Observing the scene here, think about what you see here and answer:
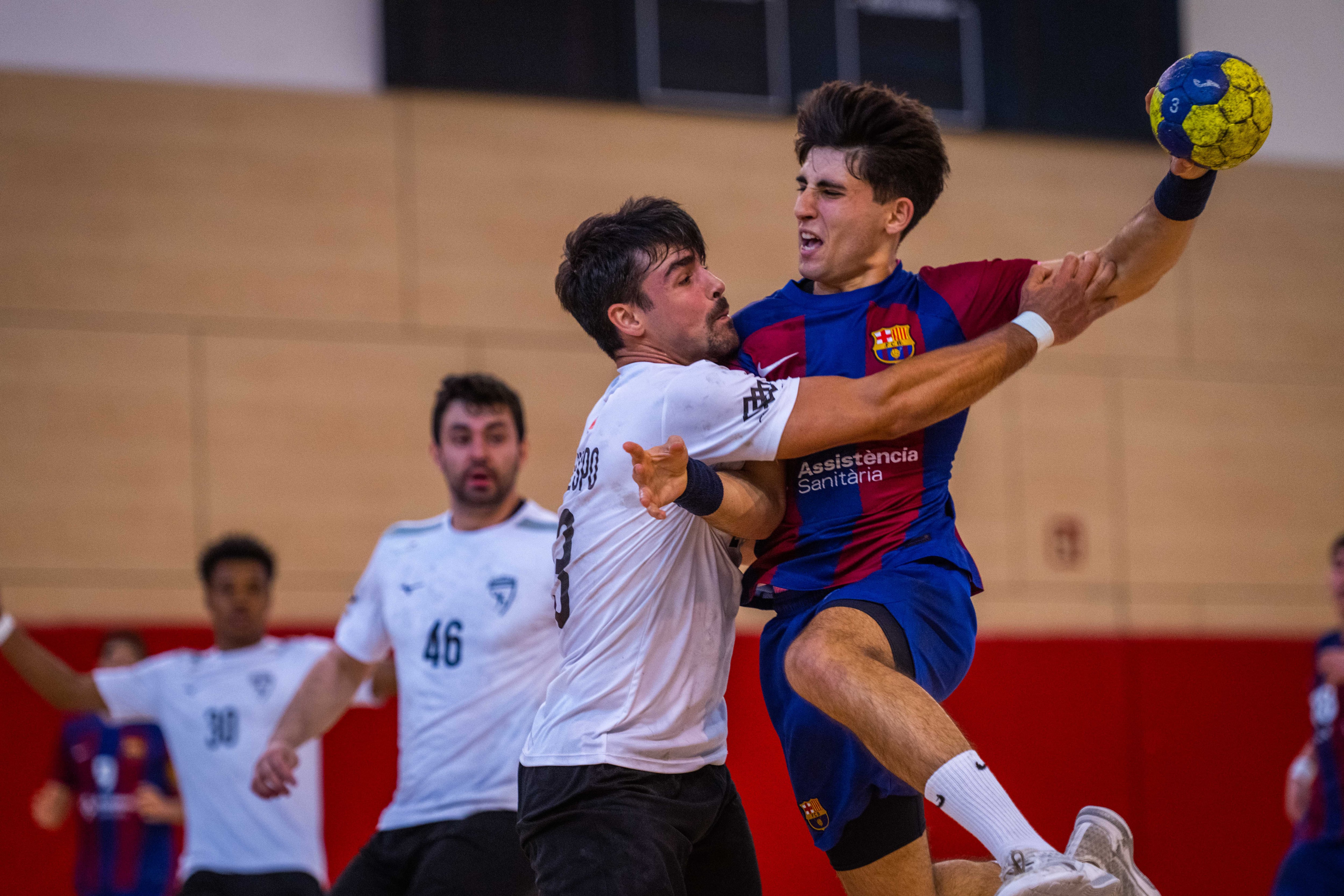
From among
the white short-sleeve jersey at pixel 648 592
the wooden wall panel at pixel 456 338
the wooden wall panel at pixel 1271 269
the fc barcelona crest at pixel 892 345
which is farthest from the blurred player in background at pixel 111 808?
the wooden wall panel at pixel 1271 269

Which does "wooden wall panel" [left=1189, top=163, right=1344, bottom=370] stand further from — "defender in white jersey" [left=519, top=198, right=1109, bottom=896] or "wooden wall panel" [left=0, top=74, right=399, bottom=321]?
"defender in white jersey" [left=519, top=198, right=1109, bottom=896]

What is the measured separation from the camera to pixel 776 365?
12.2 ft

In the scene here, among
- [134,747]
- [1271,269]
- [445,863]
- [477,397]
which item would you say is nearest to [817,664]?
[445,863]

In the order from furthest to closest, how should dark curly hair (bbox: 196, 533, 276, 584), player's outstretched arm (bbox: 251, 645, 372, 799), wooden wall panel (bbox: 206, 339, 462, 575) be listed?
1. wooden wall panel (bbox: 206, 339, 462, 575)
2. dark curly hair (bbox: 196, 533, 276, 584)
3. player's outstretched arm (bbox: 251, 645, 372, 799)

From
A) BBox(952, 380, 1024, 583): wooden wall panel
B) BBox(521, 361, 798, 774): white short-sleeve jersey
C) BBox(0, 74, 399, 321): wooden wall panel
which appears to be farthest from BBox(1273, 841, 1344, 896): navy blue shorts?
BBox(0, 74, 399, 321): wooden wall panel

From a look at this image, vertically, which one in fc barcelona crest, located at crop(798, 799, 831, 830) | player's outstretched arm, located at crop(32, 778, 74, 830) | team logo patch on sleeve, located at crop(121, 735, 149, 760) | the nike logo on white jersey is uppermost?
the nike logo on white jersey

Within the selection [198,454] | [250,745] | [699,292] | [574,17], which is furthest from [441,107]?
A: [699,292]

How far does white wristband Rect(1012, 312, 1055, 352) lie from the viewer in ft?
11.7

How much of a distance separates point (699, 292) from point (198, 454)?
6.57 m

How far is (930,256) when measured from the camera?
10.9 meters

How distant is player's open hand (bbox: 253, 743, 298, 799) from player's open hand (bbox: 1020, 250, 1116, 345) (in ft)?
9.77

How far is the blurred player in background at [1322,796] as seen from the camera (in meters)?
6.81

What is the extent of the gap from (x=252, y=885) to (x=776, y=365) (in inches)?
151

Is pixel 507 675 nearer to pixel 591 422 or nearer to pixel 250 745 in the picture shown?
pixel 591 422
